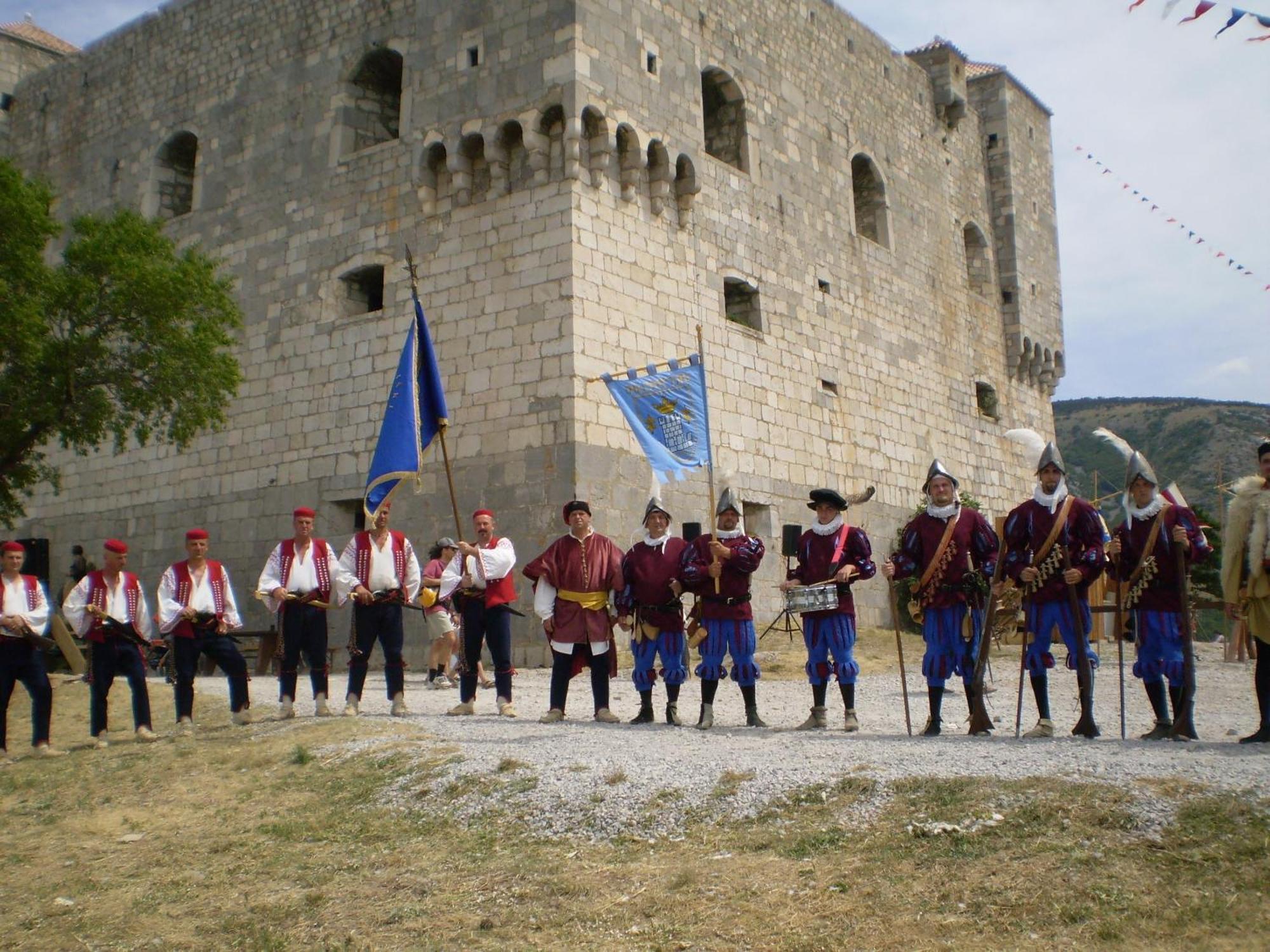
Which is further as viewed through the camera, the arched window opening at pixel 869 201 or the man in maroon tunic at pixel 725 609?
the arched window opening at pixel 869 201

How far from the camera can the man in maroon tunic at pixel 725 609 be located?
8.27m

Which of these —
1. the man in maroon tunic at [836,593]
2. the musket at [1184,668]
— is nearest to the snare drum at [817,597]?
the man in maroon tunic at [836,593]

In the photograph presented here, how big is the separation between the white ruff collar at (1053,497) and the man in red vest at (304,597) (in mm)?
5201

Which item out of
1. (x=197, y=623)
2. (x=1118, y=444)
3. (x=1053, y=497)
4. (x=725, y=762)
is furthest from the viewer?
(x=197, y=623)

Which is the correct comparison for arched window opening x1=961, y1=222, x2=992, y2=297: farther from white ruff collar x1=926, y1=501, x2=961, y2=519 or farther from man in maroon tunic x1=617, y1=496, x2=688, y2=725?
white ruff collar x1=926, y1=501, x2=961, y2=519

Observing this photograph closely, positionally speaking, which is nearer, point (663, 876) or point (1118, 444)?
point (663, 876)

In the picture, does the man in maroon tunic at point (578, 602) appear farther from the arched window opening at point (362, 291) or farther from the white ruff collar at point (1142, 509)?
the arched window opening at point (362, 291)

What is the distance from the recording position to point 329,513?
1684 cm

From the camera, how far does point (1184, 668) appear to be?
6.80 meters

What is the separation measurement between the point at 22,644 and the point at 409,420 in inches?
135

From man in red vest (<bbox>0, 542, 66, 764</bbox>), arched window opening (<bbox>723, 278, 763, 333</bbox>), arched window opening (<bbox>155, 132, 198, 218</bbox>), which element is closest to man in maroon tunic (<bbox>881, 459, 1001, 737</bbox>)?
man in red vest (<bbox>0, 542, 66, 764</bbox>)

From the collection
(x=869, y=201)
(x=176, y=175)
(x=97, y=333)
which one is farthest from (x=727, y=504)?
(x=176, y=175)

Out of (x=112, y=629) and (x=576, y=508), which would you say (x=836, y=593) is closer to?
(x=576, y=508)

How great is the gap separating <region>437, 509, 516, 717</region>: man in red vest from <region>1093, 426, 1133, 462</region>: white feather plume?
15.0 ft
